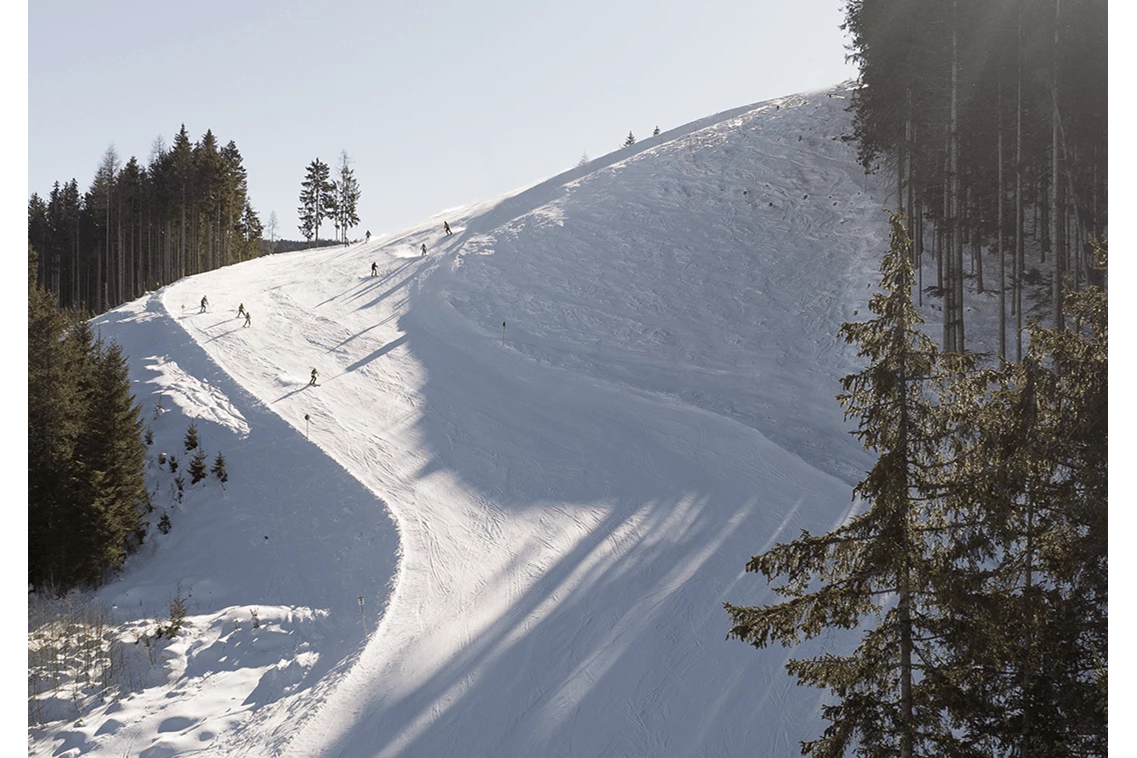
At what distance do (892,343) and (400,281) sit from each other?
34377 millimetres

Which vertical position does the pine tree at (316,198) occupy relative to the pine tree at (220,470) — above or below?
above

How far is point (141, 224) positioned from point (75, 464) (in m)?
53.1

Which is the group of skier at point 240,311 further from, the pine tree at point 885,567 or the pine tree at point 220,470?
the pine tree at point 885,567

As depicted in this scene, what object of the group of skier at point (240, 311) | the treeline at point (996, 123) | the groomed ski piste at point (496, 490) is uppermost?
the treeline at point (996, 123)

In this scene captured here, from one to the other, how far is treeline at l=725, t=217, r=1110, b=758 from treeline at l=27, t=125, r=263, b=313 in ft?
190

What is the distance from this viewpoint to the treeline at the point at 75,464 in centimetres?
1806

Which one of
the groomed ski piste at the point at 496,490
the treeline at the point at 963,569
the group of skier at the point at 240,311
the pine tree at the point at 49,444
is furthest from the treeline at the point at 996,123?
the group of skier at the point at 240,311

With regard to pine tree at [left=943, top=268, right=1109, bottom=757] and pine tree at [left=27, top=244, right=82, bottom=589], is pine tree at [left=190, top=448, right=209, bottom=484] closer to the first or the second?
pine tree at [left=27, top=244, right=82, bottom=589]

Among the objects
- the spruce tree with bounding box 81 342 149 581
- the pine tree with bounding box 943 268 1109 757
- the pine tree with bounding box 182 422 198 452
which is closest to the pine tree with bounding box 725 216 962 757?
the pine tree with bounding box 943 268 1109 757

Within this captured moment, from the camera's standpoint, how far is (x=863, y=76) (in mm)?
37938

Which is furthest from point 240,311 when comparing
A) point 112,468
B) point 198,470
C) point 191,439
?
point 112,468

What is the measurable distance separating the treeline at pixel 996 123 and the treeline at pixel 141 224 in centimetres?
5039

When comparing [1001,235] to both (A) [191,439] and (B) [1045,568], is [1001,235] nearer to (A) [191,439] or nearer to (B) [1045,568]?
(B) [1045,568]

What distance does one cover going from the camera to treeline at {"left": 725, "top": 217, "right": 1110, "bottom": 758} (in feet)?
26.3
